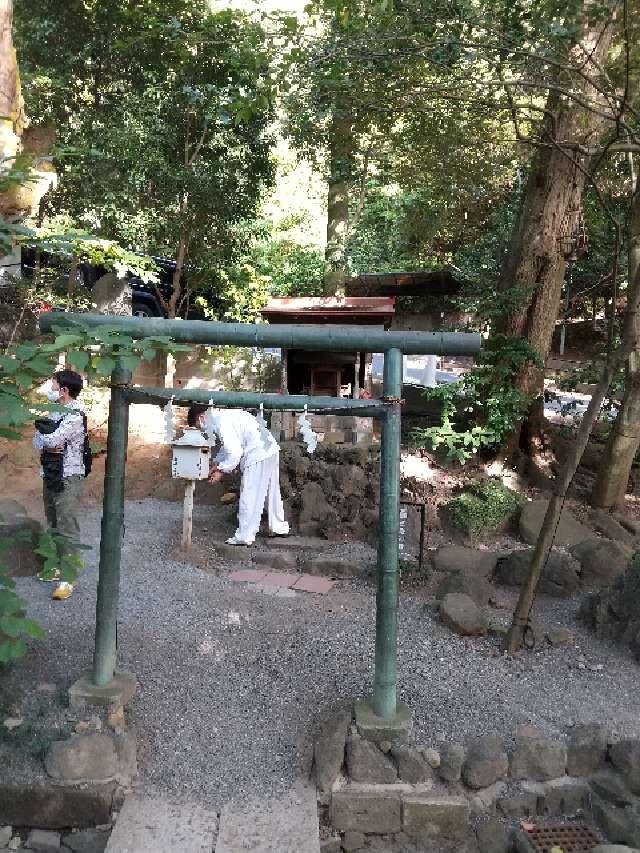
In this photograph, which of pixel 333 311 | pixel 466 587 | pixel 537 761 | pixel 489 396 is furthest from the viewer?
pixel 489 396

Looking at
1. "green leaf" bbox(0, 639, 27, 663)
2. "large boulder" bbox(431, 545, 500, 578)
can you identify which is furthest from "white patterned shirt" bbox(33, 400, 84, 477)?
"large boulder" bbox(431, 545, 500, 578)

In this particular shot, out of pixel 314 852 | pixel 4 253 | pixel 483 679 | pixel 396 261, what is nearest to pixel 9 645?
pixel 314 852

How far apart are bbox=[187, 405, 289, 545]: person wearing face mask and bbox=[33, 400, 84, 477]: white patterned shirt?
164 cm

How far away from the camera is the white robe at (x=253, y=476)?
6.97 meters

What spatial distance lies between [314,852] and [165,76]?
1155 centimetres

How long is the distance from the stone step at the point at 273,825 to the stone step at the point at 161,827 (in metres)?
0.08

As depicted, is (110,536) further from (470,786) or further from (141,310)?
(141,310)

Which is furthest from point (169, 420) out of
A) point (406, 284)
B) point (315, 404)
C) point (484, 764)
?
point (406, 284)

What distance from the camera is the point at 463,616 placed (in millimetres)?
5156

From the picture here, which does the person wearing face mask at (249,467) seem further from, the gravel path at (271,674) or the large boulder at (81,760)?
the large boulder at (81,760)

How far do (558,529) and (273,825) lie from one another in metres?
5.58

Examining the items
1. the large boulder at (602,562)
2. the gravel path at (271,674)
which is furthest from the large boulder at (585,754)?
the large boulder at (602,562)

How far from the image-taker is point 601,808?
3508 millimetres

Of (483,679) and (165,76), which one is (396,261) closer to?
(165,76)
